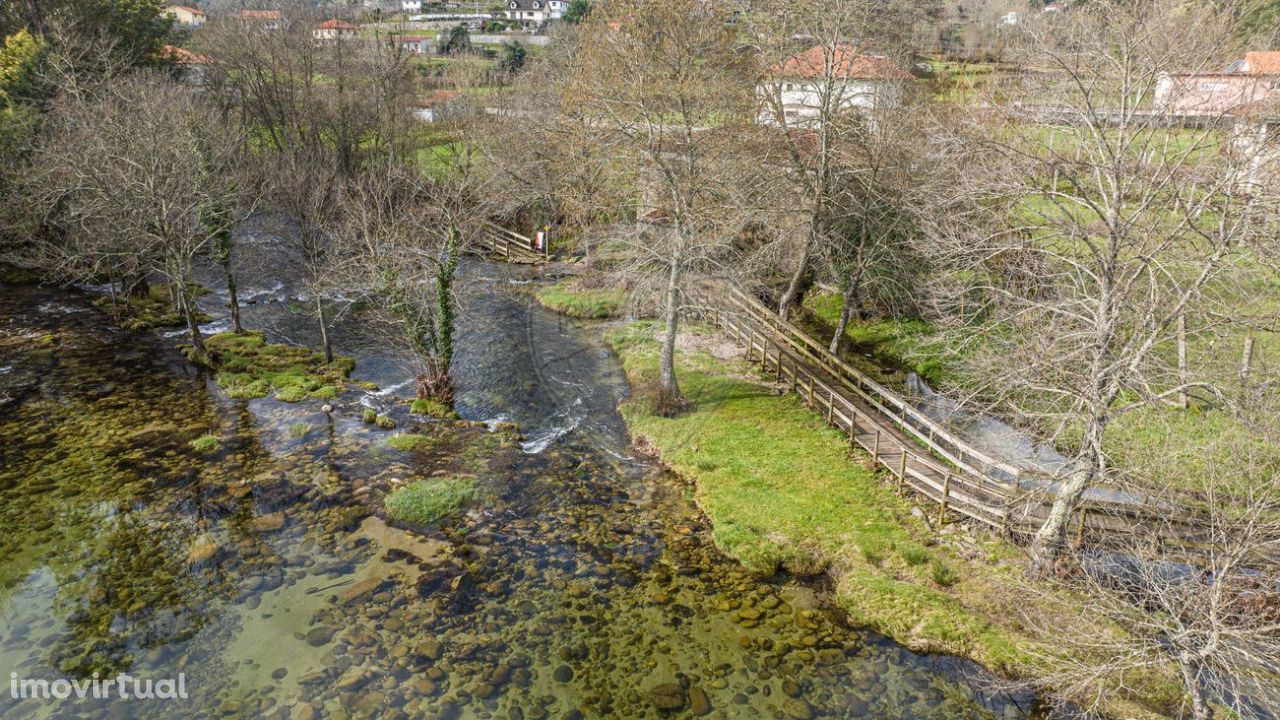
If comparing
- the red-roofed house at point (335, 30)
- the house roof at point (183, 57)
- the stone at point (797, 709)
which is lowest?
the stone at point (797, 709)

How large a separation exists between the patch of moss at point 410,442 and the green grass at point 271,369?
15.2ft

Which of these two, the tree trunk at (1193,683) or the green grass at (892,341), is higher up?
the tree trunk at (1193,683)

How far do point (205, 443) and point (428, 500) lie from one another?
8073 millimetres

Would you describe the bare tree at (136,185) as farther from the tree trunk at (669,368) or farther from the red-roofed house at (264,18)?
the red-roofed house at (264,18)

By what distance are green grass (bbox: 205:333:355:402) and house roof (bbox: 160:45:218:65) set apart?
2834cm

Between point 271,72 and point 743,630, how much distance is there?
47.9 m

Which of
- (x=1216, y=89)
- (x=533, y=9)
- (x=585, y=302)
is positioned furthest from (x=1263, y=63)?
(x=533, y=9)

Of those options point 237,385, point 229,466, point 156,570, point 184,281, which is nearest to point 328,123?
point 184,281

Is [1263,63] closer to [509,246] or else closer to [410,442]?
[410,442]

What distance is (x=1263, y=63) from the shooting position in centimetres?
1366

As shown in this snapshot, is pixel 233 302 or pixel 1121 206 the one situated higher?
pixel 1121 206

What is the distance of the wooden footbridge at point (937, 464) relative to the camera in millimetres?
14703

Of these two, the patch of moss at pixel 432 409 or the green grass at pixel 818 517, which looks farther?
the patch of moss at pixel 432 409

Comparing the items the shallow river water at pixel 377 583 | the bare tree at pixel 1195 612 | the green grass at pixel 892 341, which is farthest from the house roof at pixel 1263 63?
the green grass at pixel 892 341
